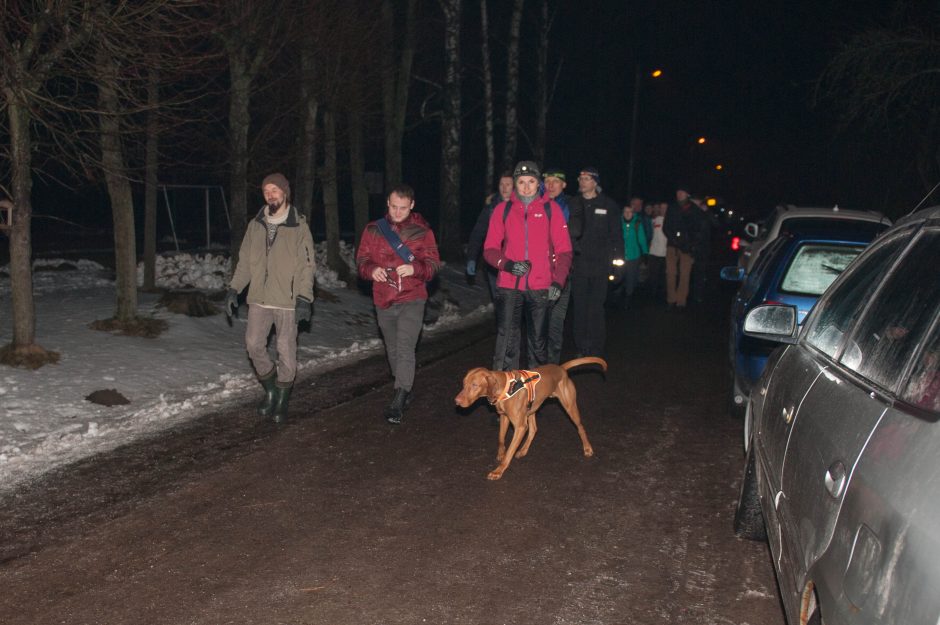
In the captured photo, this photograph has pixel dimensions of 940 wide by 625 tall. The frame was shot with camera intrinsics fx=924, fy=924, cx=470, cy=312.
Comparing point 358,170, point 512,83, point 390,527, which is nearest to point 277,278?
point 390,527

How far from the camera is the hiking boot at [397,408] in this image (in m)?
7.99

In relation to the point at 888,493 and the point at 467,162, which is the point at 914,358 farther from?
the point at 467,162

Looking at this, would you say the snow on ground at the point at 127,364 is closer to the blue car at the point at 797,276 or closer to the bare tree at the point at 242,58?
the bare tree at the point at 242,58

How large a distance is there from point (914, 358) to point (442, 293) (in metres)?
15.4

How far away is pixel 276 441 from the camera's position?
7.35 meters

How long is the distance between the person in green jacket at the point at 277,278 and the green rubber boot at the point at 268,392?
0.04 ft

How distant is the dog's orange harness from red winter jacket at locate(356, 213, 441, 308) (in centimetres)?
192

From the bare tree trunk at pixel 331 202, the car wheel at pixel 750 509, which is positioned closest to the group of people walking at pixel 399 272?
the car wheel at pixel 750 509

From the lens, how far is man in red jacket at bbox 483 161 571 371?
25.8 ft

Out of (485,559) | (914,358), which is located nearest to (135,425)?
(485,559)

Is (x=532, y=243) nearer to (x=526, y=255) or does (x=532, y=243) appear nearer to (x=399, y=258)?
(x=526, y=255)

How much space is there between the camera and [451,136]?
951 inches

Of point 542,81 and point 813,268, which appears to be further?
point 542,81

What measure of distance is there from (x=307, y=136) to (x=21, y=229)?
745cm
